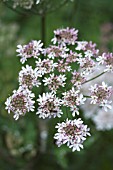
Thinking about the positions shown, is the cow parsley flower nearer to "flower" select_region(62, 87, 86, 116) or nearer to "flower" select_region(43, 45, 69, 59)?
"flower" select_region(43, 45, 69, 59)

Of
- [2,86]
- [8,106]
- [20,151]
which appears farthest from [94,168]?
[8,106]

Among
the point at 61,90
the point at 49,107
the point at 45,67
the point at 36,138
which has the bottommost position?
the point at 49,107

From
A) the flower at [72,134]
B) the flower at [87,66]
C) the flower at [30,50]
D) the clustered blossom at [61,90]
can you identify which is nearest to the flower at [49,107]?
the clustered blossom at [61,90]

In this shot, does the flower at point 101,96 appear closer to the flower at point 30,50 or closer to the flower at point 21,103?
the flower at point 21,103

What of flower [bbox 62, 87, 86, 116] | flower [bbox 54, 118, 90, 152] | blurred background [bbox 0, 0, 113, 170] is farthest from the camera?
blurred background [bbox 0, 0, 113, 170]

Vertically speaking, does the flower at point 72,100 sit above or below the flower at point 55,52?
below

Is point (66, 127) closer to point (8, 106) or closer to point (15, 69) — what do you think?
point (8, 106)

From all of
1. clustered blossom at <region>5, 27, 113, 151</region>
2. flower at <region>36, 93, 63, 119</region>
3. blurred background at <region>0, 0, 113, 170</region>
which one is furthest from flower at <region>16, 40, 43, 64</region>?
blurred background at <region>0, 0, 113, 170</region>

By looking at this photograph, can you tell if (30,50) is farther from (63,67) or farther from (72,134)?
(72,134)

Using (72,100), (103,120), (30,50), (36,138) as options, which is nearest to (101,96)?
(72,100)

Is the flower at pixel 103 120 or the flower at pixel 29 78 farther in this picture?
the flower at pixel 103 120

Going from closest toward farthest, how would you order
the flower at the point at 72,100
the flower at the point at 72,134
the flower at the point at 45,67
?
the flower at the point at 72,134
the flower at the point at 72,100
the flower at the point at 45,67
